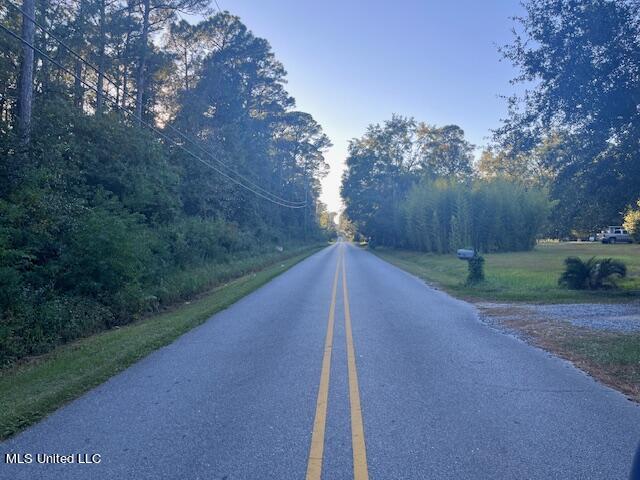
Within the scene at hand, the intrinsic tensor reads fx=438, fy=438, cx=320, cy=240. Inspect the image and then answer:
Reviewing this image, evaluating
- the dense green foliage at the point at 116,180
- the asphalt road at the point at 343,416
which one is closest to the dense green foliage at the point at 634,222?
the dense green foliage at the point at 116,180

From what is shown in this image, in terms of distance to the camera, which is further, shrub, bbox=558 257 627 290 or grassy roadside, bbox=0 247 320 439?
shrub, bbox=558 257 627 290

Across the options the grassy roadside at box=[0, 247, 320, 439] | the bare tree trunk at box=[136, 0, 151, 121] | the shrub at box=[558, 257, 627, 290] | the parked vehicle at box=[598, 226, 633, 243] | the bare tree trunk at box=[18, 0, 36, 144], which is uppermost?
the bare tree trunk at box=[136, 0, 151, 121]

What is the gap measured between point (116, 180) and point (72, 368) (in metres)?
10.8

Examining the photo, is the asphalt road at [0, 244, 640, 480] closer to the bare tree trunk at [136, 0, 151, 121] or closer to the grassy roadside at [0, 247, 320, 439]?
the grassy roadside at [0, 247, 320, 439]

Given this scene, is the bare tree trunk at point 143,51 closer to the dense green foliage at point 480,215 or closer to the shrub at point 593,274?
the shrub at point 593,274

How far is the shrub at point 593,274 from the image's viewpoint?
14.8 meters

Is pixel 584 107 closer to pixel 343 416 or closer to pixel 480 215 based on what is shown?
pixel 343 416

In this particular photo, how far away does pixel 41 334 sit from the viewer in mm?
8055

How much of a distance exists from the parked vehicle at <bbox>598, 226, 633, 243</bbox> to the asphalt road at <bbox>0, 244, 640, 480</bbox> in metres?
50.7

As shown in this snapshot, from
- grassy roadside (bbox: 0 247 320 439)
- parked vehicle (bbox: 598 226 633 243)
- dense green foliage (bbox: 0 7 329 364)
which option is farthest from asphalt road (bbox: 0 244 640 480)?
parked vehicle (bbox: 598 226 633 243)

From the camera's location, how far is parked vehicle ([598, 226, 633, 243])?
4847 cm

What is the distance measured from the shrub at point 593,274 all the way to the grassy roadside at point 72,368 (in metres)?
12.4

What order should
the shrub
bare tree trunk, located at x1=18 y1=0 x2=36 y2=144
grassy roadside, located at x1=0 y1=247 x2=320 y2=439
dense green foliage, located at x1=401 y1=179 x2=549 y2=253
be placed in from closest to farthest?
grassy roadside, located at x1=0 y1=247 x2=320 y2=439 → bare tree trunk, located at x1=18 y1=0 x2=36 y2=144 → the shrub → dense green foliage, located at x1=401 y1=179 x2=549 y2=253

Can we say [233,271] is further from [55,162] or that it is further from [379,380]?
[379,380]
